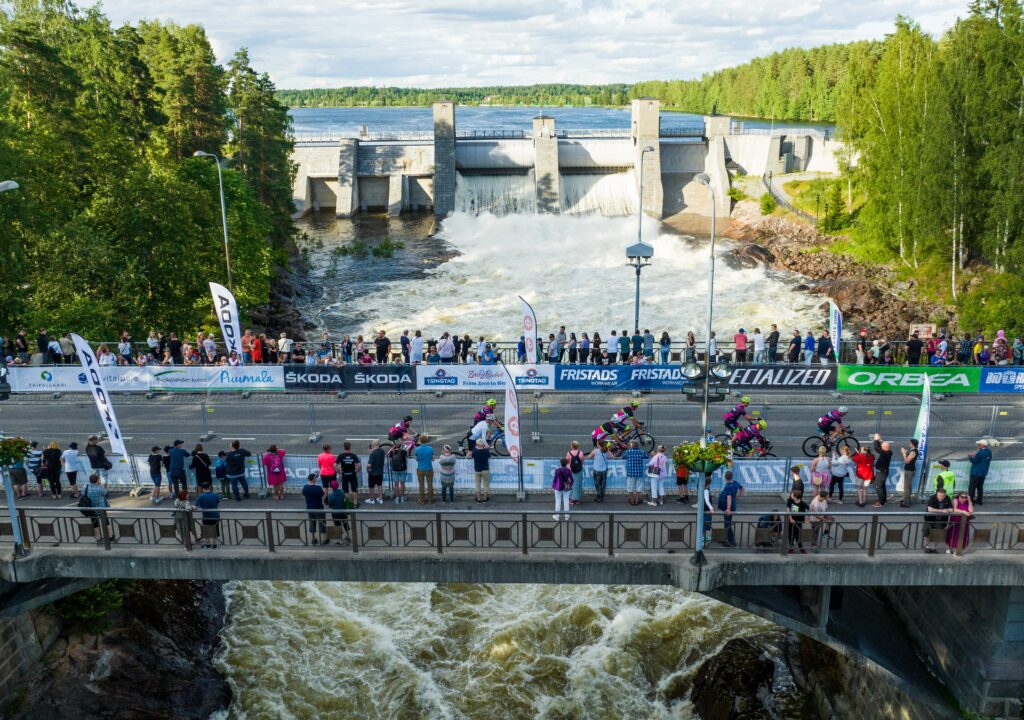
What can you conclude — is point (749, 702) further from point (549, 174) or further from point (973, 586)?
point (549, 174)

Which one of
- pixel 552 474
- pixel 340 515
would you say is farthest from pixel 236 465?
pixel 552 474

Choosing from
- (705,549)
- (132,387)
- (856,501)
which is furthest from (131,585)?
(856,501)

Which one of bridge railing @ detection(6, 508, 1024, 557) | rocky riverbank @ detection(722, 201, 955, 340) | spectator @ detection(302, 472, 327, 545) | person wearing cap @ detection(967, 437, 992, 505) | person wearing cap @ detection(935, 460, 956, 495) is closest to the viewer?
bridge railing @ detection(6, 508, 1024, 557)

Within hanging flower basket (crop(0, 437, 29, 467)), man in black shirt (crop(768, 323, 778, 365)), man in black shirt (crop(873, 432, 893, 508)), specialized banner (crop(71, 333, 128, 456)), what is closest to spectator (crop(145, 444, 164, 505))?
specialized banner (crop(71, 333, 128, 456))

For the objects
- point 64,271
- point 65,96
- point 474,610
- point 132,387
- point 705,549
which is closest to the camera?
point 705,549

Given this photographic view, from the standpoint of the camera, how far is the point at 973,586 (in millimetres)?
15789

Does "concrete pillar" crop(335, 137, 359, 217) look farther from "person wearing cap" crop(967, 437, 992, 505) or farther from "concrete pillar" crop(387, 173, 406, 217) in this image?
"person wearing cap" crop(967, 437, 992, 505)

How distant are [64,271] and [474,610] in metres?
20.5

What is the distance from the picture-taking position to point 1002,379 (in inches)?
1000

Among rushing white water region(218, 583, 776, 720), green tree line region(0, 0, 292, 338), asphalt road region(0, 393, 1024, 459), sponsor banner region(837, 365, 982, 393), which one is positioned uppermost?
green tree line region(0, 0, 292, 338)

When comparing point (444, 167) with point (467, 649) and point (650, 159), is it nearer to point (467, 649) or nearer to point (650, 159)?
point (650, 159)

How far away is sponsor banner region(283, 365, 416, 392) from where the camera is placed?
27.1 meters

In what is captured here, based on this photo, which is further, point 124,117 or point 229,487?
point 124,117

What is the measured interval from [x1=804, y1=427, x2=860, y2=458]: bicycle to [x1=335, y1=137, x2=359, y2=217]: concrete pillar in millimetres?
59985
